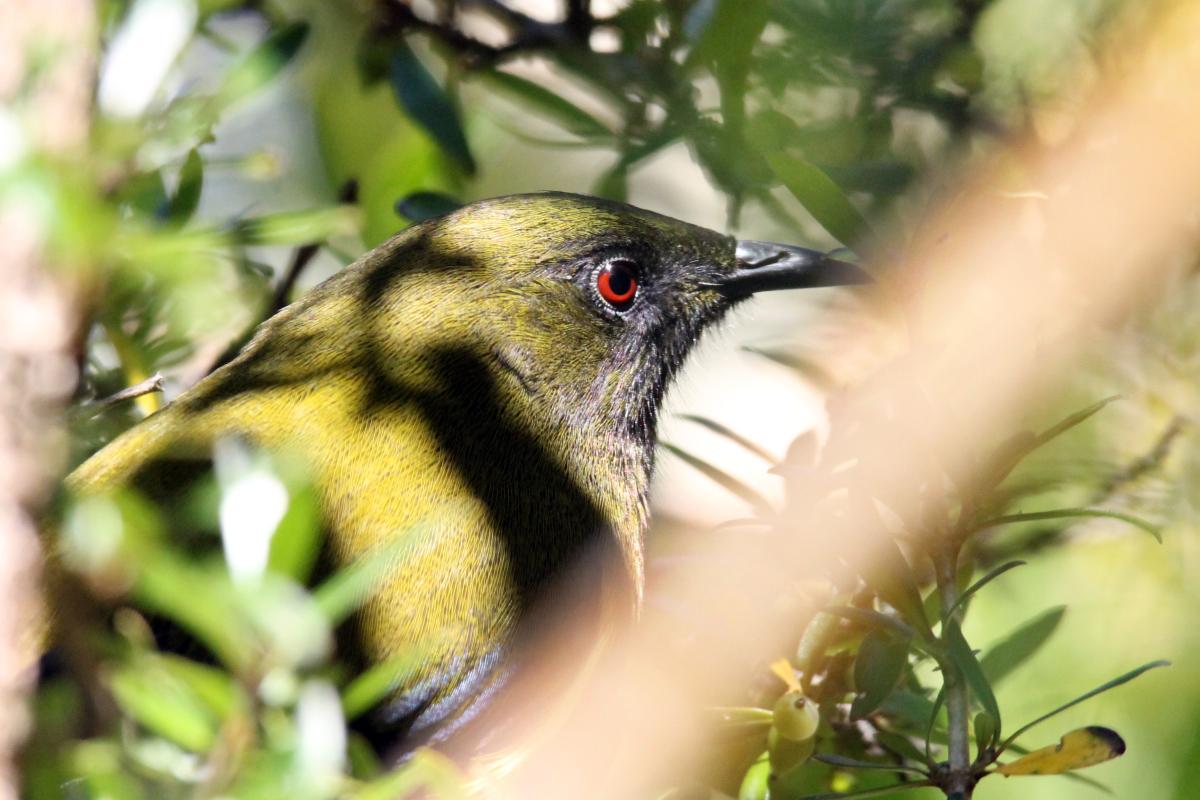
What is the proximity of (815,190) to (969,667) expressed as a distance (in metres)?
0.73

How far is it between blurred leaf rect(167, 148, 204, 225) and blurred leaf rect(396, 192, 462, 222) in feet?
2.26

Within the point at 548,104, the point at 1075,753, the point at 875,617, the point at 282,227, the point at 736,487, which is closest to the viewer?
the point at 1075,753

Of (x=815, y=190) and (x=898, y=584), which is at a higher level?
(x=815, y=190)

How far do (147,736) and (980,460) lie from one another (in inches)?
48.8

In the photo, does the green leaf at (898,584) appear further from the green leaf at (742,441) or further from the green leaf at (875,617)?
the green leaf at (742,441)

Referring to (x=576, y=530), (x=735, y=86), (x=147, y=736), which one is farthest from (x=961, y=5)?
(x=147, y=736)

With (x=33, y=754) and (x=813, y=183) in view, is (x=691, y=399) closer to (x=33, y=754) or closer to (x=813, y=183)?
(x=813, y=183)

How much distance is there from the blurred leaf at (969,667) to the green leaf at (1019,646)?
1.35 ft

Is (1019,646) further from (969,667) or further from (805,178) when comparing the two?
(805,178)

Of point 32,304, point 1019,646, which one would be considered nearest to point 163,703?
point 32,304

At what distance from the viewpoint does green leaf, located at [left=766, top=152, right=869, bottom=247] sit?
6.34 feet

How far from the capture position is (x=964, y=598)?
179 centimetres

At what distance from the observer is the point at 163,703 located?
1.28 meters

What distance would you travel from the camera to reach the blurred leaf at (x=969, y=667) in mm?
1751
